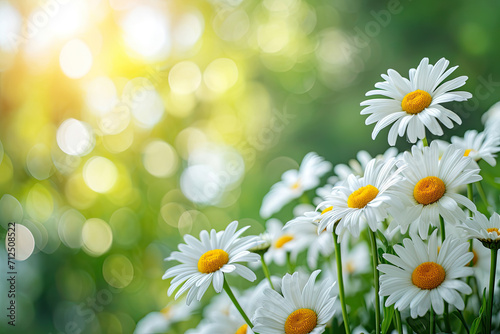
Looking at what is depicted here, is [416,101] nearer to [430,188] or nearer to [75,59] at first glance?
[430,188]

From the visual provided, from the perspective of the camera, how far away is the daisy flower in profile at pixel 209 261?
0.32 metres

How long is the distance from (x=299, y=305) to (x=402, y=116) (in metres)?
0.15

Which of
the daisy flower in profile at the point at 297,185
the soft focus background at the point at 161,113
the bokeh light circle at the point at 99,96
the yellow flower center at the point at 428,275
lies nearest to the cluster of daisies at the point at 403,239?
the yellow flower center at the point at 428,275

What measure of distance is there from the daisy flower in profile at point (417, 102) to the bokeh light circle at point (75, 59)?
2.89ft

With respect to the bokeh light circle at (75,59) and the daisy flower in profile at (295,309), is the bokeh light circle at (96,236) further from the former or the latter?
the daisy flower in profile at (295,309)

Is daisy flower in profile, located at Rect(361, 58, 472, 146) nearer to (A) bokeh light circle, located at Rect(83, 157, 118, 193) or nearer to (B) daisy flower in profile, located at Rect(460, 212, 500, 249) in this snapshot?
(B) daisy flower in profile, located at Rect(460, 212, 500, 249)

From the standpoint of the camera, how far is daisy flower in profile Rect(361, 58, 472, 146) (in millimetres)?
305

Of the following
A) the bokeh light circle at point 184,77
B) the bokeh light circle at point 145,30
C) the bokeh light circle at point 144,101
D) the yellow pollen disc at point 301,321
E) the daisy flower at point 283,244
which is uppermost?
the bokeh light circle at point 145,30

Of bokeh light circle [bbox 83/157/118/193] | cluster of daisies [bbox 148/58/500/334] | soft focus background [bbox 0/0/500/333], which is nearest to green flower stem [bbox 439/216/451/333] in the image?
cluster of daisies [bbox 148/58/500/334]

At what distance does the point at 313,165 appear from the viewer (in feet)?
1.59

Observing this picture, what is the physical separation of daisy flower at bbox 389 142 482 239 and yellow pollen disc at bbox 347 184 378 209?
0.02 meters

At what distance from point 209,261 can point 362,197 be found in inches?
4.5

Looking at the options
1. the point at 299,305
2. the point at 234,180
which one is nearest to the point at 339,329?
the point at 299,305

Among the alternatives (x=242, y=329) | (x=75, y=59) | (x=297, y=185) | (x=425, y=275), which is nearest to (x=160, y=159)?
(x=75, y=59)
